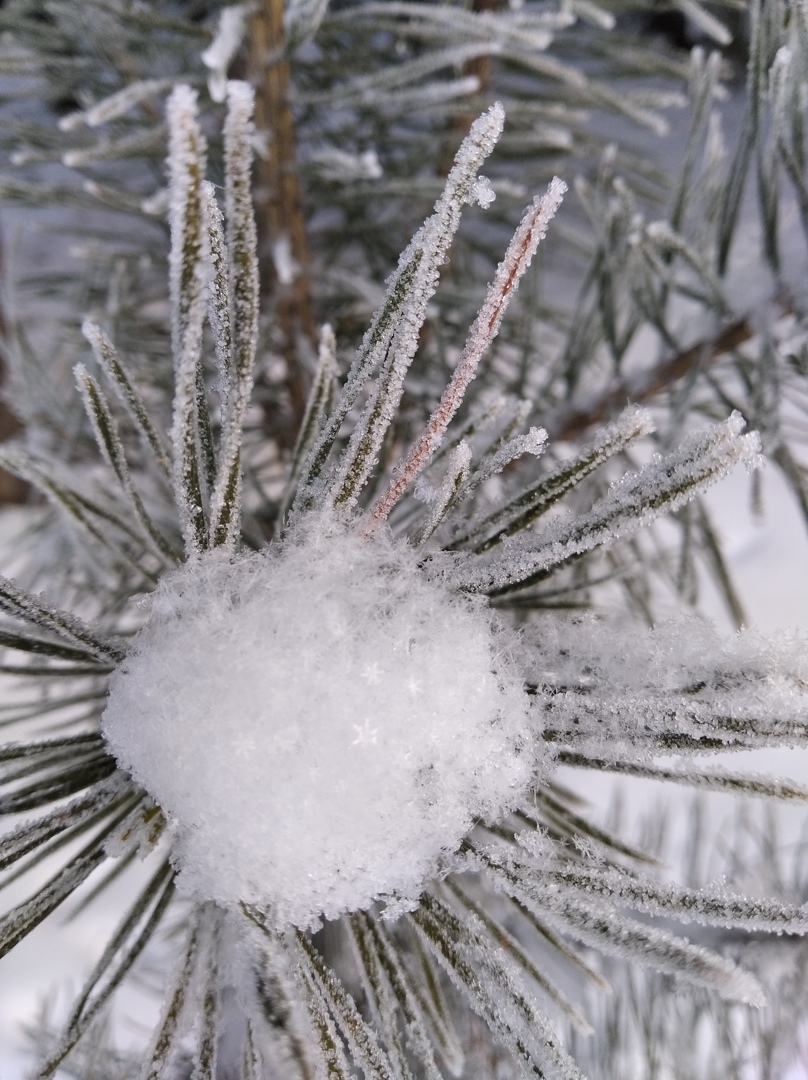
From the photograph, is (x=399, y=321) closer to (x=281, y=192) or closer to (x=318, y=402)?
(x=318, y=402)

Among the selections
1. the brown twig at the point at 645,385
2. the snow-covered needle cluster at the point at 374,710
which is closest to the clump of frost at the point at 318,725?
the snow-covered needle cluster at the point at 374,710

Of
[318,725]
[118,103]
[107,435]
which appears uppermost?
[118,103]

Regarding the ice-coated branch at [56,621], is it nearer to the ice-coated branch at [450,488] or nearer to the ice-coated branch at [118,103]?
the ice-coated branch at [450,488]

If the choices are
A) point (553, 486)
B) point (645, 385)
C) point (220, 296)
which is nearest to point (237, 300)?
point (220, 296)

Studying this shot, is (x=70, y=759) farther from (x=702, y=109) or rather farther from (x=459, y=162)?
(x=702, y=109)

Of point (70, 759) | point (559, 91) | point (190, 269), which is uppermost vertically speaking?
point (559, 91)

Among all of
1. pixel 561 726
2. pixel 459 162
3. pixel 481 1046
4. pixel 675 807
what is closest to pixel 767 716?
pixel 561 726

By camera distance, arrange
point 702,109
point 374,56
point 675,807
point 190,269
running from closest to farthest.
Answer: point 190,269
point 702,109
point 374,56
point 675,807
